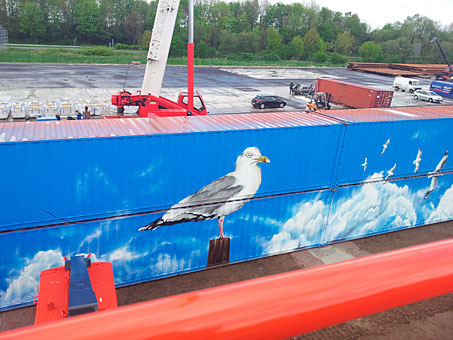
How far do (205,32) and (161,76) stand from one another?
76.1 m

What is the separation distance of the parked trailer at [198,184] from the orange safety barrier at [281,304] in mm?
8580

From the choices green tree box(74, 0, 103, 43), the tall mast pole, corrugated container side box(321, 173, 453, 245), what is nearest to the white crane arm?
the tall mast pole

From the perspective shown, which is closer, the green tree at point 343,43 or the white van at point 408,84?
the white van at point 408,84

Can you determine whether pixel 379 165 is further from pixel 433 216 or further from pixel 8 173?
pixel 8 173

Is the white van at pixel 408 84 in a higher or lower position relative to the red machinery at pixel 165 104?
higher

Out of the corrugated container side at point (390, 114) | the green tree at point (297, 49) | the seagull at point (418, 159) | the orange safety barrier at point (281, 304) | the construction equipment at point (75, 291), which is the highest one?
the green tree at point (297, 49)

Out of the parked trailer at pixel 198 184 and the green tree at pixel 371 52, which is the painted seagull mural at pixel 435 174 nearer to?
the parked trailer at pixel 198 184

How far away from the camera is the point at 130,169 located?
31.5 ft

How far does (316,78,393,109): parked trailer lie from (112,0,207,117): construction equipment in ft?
61.8

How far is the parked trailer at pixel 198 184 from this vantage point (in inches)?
356

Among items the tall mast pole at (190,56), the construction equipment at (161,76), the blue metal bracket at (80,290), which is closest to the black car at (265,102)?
the construction equipment at (161,76)

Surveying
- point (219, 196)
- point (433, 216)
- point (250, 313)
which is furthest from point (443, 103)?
point (250, 313)

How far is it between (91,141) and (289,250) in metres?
7.43

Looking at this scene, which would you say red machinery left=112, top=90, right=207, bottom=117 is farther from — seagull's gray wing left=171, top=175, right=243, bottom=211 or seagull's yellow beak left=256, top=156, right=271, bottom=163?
seagull's gray wing left=171, top=175, right=243, bottom=211
